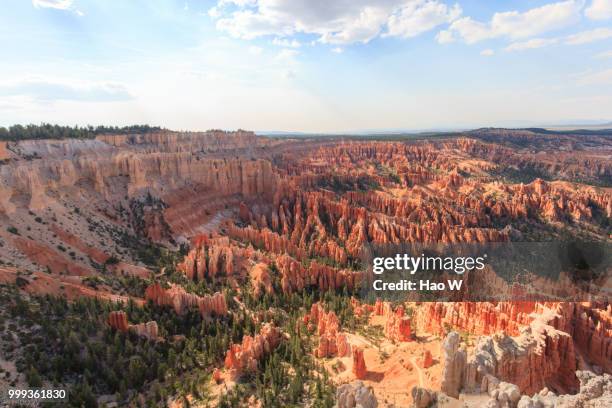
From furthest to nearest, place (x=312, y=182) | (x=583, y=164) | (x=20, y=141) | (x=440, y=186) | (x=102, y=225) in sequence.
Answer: (x=583, y=164) → (x=440, y=186) → (x=312, y=182) → (x=20, y=141) → (x=102, y=225)

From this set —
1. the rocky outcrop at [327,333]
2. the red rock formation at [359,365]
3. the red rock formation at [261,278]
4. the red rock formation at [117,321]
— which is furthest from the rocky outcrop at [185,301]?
the red rock formation at [359,365]

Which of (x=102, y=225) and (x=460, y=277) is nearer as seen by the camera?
(x=460, y=277)

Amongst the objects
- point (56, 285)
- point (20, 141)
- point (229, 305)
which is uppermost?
point (20, 141)

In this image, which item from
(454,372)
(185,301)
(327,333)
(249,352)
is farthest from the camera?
(185,301)

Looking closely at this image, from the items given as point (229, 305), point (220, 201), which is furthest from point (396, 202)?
point (229, 305)

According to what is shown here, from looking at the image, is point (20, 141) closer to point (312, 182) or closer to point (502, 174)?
point (312, 182)

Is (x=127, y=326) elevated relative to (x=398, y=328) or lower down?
elevated

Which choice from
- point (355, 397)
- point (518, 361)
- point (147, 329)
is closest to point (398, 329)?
point (518, 361)

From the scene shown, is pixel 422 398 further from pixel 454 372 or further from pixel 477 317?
pixel 477 317
